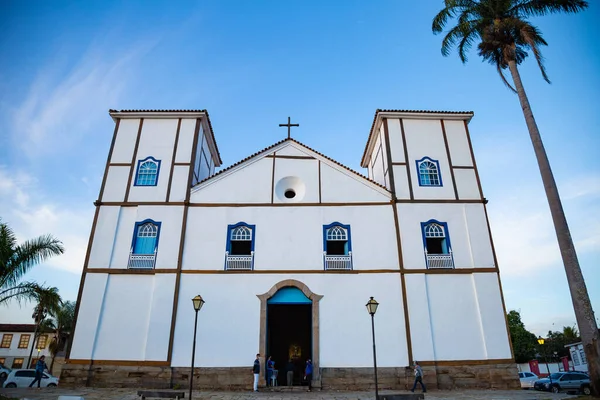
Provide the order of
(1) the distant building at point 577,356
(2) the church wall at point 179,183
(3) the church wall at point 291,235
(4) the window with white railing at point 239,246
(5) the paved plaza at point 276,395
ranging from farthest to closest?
(1) the distant building at point 577,356 → (2) the church wall at point 179,183 → (3) the church wall at point 291,235 → (4) the window with white railing at point 239,246 → (5) the paved plaza at point 276,395

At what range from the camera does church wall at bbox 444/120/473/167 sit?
1902 cm

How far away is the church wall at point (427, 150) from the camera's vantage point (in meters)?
18.2

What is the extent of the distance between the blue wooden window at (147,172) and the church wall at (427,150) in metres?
12.1

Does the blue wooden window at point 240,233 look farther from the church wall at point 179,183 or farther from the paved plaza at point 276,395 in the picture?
the paved plaza at point 276,395

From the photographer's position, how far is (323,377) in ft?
50.1

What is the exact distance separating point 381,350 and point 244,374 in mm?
5473

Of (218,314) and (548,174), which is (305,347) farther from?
(548,174)

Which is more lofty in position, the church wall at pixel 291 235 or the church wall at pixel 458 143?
the church wall at pixel 458 143

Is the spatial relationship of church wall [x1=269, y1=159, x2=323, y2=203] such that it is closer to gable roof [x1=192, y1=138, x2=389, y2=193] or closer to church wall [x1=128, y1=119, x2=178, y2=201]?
gable roof [x1=192, y1=138, x2=389, y2=193]

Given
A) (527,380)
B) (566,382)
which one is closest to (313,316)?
(566,382)

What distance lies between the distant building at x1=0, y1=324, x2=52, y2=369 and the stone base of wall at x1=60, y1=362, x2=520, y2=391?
29.1m

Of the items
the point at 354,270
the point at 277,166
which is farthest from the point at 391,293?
the point at 277,166

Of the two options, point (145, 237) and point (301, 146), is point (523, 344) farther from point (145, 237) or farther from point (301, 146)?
point (145, 237)

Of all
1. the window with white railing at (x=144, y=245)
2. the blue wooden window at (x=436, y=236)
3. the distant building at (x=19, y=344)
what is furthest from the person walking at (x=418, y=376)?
the distant building at (x=19, y=344)
